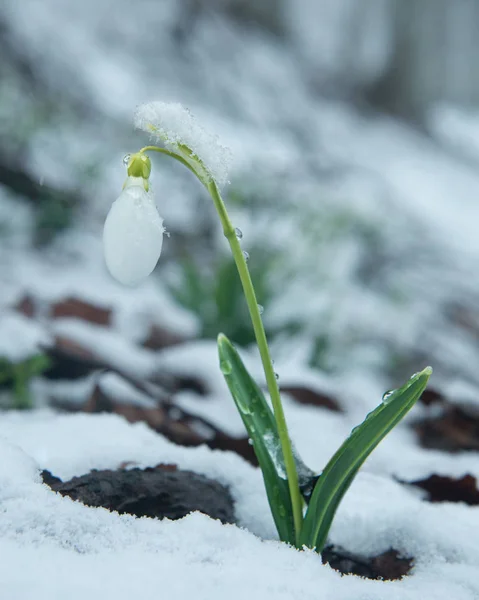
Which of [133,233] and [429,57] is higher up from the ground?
[429,57]

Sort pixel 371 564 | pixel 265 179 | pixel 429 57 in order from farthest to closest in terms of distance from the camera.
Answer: pixel 429 57, pixel 265 179, pixel 371 564

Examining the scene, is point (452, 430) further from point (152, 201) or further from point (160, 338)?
point (152, 201)

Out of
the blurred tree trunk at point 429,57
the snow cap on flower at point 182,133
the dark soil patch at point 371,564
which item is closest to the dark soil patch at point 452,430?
the dark soil patch at point 371,564

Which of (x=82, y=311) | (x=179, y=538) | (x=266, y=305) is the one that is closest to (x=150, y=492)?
(x=179, y=538)

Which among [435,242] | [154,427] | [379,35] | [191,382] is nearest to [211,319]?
[191,382]

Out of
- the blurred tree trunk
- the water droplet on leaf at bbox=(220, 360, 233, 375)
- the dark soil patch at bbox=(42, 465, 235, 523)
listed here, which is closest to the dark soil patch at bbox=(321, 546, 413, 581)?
the dark soil patch at bbox=(42, 465, 235, 523)

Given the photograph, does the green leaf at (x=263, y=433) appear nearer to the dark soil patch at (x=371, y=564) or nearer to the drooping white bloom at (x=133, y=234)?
the dark soil patch at (x=371, y=564)
